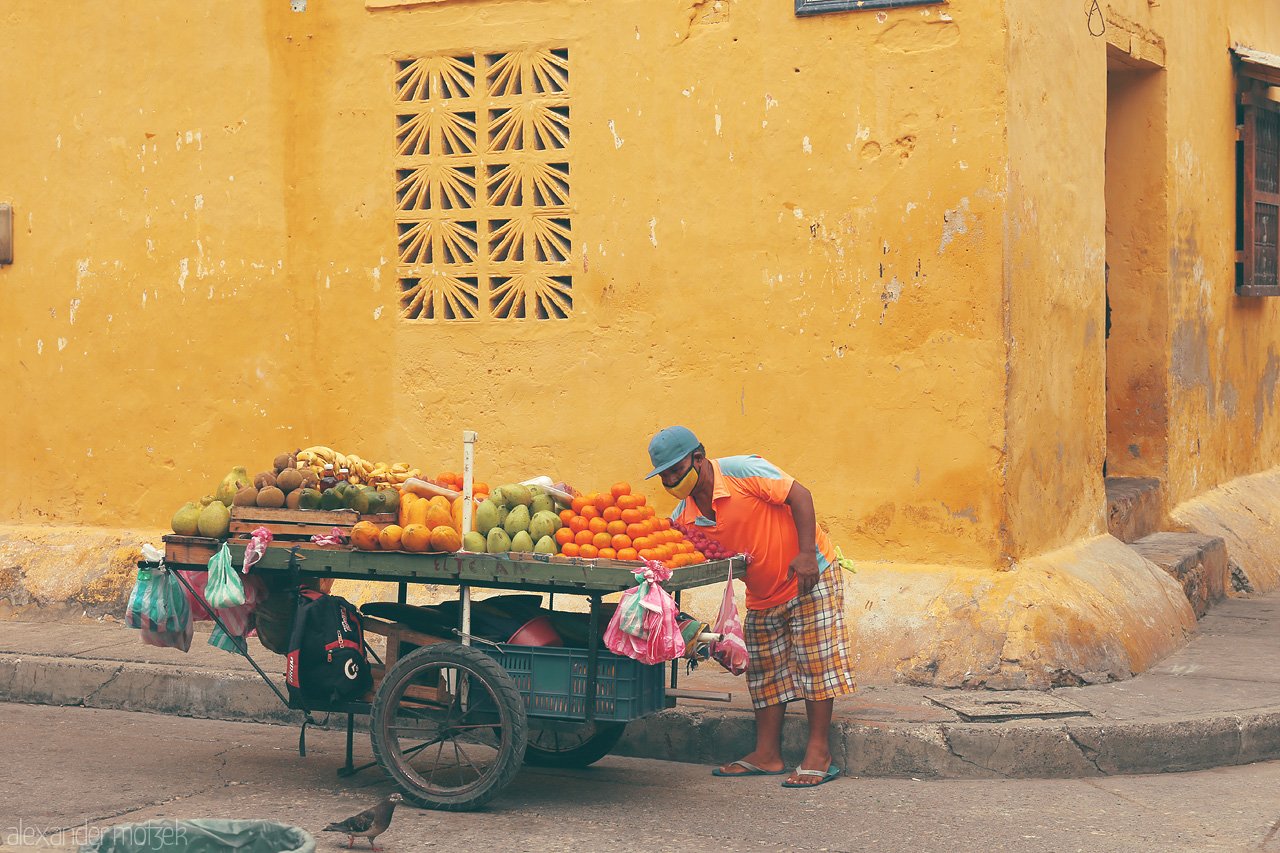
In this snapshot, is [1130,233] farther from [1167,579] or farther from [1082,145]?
[1167,579]

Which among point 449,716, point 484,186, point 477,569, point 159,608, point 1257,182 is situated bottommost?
point 449,716

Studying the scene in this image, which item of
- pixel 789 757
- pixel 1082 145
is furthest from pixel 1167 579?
pixel 789 757

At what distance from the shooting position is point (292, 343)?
859 cm

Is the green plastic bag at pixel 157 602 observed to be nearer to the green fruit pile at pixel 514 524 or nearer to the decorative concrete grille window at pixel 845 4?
the green fruit pile at pixel 514 524

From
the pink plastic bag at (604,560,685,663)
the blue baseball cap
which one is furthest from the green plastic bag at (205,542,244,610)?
the blue baseball cap

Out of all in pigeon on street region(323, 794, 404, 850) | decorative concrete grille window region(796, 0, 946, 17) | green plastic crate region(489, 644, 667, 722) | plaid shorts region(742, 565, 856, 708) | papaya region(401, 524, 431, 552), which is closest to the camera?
pigeon on street region(323, 794, 404, 850)

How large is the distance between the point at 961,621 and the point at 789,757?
4.18 feet

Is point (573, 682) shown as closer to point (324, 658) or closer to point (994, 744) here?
point (324, 658)

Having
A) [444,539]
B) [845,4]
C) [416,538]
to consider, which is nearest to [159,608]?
[416,538]

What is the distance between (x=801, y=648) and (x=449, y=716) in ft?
4.95

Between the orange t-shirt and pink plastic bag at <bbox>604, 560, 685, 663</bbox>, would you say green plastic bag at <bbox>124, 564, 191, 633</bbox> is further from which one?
the orange t-shirt

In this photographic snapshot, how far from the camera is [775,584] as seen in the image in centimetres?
599

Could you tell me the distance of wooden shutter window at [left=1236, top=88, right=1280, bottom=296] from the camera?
1100cm

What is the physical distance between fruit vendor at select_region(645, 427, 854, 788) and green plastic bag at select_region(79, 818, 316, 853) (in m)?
2.49
